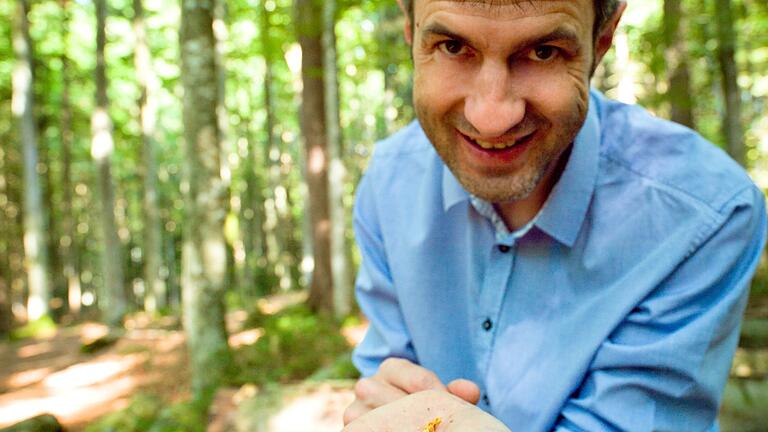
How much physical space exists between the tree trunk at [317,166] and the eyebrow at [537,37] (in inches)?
358

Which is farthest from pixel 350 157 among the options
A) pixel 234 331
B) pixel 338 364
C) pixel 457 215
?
pixel 457 215

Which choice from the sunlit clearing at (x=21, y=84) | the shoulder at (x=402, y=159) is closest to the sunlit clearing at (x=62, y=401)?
the shoulder at (x=402, y=159)

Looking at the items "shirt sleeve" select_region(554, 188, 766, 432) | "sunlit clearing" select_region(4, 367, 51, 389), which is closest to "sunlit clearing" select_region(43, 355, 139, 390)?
"sunlit clearing" select_region(4, 367, 51, 389)

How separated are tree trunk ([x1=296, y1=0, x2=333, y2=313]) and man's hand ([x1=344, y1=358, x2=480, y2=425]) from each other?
359 inches

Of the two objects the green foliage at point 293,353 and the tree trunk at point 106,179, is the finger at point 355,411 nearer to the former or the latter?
the green foliage at point 293,353

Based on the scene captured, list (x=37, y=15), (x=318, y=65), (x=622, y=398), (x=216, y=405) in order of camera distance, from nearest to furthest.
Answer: (x=622, y=398), (x=216, y=405), (x=318, y=65), (x=37, y=15)

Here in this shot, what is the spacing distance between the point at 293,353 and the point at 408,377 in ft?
25.4

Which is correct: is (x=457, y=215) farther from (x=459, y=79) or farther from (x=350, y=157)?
(x=350, y=157)

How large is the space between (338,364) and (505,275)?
5.80m

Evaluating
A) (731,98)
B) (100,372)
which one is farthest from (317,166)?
(731,98)

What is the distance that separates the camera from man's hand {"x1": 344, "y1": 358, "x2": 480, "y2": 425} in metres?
1.64

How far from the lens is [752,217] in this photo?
1.58 meters

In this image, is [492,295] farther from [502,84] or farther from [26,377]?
[26,377]

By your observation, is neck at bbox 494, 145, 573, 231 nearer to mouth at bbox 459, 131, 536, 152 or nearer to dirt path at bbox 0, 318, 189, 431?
mouth at bbox 459, 131, 536, 152
